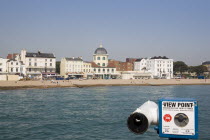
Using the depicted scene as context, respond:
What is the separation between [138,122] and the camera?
5836 mm

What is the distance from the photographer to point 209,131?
17094 mm

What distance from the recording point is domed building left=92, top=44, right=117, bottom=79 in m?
99.2

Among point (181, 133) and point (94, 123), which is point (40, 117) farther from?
point (181, 133)

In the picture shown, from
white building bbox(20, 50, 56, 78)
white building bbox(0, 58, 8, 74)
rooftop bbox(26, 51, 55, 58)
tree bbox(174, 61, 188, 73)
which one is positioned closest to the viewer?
white building bbox(0, 58, 8, 74)

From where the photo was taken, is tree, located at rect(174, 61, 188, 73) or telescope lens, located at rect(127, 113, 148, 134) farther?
tree, located at rect(174, 61, 188, 73)

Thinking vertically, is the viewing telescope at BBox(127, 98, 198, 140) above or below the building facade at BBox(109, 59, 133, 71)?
below

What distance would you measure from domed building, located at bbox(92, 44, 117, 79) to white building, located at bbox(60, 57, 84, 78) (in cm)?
591

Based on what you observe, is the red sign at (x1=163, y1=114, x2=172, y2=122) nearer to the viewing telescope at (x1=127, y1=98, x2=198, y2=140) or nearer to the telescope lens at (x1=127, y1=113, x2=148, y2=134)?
the viewing telescope at (x1=127, y1=98, x2=198, y2=140)

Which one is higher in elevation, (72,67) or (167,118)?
(72,67)

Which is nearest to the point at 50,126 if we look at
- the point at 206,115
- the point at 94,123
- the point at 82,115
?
the point at 94,123

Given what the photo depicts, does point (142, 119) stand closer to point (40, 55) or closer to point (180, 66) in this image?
point (40, 55)

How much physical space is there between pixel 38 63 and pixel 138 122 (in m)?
83.7

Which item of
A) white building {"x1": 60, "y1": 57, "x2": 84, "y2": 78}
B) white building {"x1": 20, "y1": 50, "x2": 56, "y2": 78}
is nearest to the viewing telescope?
white building {"x1": 20, "y1": 50, "x2": 56, "y2": 78}

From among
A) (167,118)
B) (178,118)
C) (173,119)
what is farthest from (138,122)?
(178,118)
